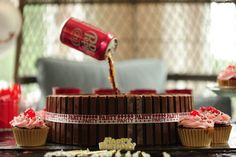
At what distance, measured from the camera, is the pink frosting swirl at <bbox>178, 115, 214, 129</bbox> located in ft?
6.23

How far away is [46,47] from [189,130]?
7.99 ft

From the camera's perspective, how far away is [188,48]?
419cm

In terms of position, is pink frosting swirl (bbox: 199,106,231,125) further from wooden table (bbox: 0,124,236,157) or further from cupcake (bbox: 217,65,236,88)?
cupcake (bbox: 217,65,236,88)

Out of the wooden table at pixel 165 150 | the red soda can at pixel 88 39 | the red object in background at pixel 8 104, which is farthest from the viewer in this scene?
the red object in background at pixel 8 104

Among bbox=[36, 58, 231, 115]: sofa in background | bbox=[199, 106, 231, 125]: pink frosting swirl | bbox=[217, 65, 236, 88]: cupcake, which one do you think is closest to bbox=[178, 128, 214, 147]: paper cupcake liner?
bbox=[199, 106, 231, 125]: pink frosting swirl

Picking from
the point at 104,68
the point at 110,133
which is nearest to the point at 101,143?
the point at 110,133

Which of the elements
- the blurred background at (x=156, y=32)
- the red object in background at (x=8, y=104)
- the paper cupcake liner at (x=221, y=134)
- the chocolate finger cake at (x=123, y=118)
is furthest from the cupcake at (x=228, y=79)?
the blurred background at (x=156, y=32)

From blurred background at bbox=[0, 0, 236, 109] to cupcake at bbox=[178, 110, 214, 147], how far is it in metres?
2.17

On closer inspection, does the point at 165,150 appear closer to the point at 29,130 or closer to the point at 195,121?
the point at 195,121

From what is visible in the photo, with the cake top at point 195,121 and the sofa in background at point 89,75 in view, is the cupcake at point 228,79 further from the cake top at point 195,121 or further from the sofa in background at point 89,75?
the sofa in background at point 89,75

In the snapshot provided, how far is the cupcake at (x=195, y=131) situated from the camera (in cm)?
187

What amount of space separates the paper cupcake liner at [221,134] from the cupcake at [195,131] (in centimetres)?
5

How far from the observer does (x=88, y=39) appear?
2.00m

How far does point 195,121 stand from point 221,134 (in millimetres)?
127
